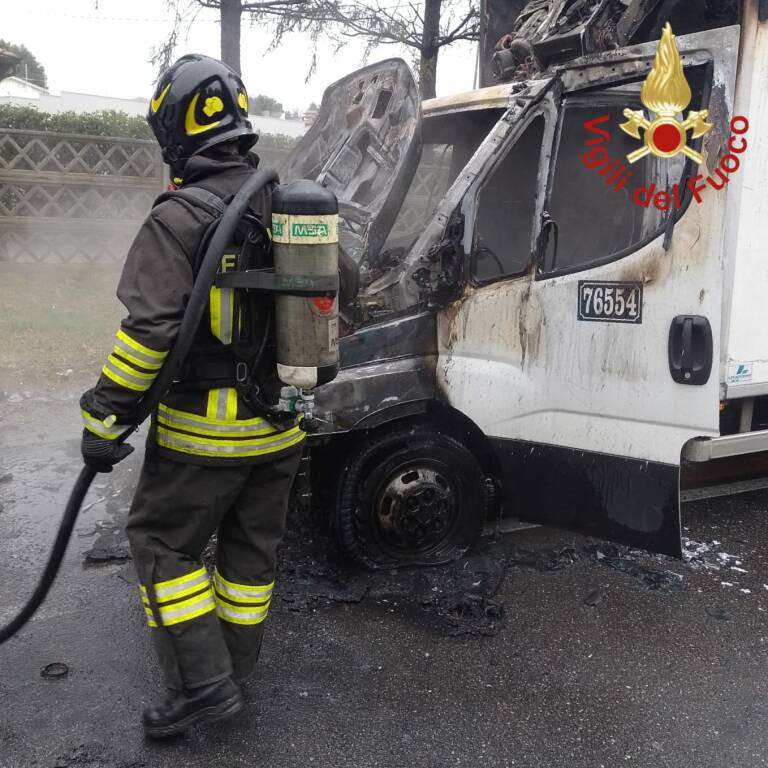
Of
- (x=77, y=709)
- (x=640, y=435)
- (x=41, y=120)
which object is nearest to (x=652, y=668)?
(x=640, y=435)

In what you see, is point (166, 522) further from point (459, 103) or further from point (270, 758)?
point (459, 103)

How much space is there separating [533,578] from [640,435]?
32.6 inches

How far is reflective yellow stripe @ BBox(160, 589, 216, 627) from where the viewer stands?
235cm

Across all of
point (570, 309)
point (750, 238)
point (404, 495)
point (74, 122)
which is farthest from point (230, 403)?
point (74, 122)

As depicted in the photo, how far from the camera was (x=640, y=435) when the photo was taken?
3152mm

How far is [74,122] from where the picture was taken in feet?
36.0

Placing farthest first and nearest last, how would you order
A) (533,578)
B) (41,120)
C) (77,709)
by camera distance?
(41,120) → (533,578) → (77,709)

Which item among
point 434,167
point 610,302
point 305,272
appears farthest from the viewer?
point 434,167

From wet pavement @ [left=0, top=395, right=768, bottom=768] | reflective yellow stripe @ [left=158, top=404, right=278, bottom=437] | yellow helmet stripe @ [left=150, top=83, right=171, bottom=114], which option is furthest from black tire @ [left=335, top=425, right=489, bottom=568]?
yellow helmet stripe @ [left=150, top=83, right=171, bottom=114]

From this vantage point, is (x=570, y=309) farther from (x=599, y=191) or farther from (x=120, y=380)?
(x=120, y=380)

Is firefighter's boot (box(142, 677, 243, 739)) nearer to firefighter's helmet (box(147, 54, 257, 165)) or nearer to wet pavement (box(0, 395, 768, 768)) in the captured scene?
wet pavement (box(0, 395, 768, 768))

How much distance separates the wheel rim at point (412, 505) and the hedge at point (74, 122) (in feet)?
28.0

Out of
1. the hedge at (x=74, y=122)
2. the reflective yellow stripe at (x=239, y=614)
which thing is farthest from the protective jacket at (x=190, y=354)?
the hedge at (x=74, y=122)

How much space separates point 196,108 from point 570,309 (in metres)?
1.62
